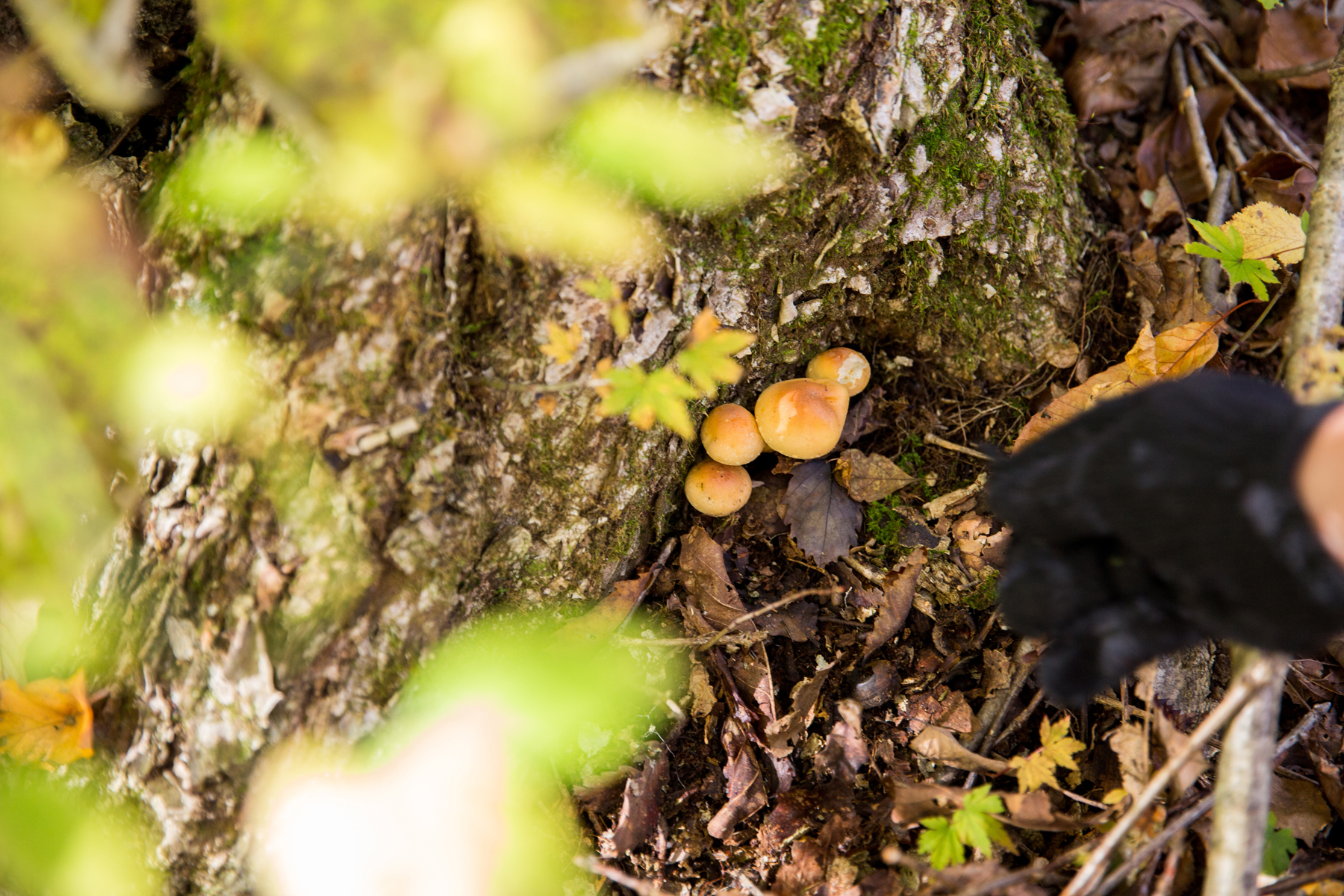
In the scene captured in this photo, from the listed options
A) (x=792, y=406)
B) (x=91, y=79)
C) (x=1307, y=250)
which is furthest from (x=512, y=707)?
(x=1307, y=250)

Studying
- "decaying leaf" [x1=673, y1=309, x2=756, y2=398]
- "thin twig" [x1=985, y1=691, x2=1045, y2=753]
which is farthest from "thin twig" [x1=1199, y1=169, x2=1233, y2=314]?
"decaying leaf" [x1=673, y1=309, x2=756, y2=398]

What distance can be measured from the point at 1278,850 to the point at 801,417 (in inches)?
80.4

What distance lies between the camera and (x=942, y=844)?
235cm

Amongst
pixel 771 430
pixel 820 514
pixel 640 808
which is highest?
pixel 771 430

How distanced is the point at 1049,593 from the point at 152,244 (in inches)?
107

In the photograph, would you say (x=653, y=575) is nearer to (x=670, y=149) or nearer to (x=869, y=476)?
(x=869, y=476)

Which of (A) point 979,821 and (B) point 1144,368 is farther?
(B) point 1144,368

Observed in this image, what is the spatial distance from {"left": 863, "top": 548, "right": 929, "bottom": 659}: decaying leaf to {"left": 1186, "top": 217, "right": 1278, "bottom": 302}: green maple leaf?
146 centimetres

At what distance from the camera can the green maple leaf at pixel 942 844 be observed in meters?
2.32

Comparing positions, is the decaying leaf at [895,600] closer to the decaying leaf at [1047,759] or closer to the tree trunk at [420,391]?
the decaying leaf at [1047,759]

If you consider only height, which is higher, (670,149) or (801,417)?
(670,149)

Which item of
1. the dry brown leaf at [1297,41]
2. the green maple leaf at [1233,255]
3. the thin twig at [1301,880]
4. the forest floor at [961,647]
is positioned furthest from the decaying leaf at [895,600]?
the dry brown leaf at [1297,41]

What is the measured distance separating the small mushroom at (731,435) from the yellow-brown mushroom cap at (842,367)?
0.36 meters

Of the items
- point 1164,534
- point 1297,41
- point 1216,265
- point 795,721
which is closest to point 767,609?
point 795,721
